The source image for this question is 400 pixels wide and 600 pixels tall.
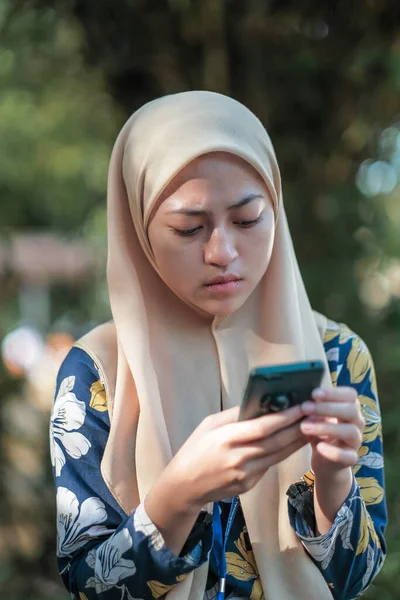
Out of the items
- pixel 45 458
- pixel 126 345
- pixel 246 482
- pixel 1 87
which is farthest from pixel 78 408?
pixel 1 87

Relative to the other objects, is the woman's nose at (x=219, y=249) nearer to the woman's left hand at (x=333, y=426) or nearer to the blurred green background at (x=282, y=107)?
the woman's left hand at (x=333, y=426)

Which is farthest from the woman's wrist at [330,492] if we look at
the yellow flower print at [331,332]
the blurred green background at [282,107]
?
the blurred green background at [282,107]

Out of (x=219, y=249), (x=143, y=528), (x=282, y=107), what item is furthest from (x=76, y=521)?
(x=282, y=107)

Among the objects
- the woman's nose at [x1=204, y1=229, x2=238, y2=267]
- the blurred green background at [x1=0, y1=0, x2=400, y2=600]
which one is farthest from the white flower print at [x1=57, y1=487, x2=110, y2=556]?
the blurred green background at [x1=0, y1=0, x2=400, y2=600]

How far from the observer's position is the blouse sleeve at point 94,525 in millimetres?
1335

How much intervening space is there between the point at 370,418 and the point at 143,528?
508mm

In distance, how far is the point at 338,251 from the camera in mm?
3666

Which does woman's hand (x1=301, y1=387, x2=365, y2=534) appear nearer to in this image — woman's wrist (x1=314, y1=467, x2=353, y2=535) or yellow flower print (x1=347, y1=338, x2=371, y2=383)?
woman's wrist (x1=314, y1=467, x2=353, y2=535)

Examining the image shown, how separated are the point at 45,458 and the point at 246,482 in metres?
2.87

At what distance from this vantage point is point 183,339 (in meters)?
1.56

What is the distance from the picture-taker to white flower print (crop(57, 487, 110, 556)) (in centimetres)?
143

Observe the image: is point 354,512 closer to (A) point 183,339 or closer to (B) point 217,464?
(B) point 217,464

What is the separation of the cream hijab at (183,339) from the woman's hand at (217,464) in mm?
129

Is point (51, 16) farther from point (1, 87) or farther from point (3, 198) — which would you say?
point (3, 198)
